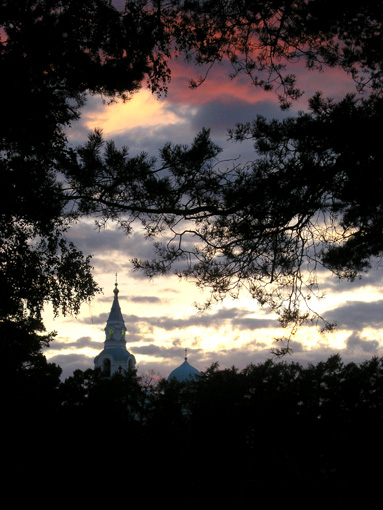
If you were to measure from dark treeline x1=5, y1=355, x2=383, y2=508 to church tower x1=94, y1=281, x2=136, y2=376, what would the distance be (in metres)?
36.5

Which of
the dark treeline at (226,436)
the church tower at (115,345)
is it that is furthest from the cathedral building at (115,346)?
the dark treeline at (226,436)

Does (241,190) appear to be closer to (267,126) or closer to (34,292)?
(267,126)

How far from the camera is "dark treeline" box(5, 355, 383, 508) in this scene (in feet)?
22.7

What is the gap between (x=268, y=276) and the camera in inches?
258

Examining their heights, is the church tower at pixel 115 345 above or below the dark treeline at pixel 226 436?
above

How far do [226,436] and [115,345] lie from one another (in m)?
38.3

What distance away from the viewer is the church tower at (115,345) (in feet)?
144

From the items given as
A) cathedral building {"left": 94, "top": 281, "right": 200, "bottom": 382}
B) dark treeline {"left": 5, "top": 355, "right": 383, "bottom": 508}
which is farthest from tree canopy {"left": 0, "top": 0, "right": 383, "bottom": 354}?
cathedral building {"left": 94, "top": 281, "right": 200, "bottom": 382}

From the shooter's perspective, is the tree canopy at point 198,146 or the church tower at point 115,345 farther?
the church tower at point 115,345

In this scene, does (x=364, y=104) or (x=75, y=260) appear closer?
(x=364, y=104)

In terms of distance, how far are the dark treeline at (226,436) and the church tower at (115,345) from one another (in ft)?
120

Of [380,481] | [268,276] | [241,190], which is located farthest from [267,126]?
[380,481]

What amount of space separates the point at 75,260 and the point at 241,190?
3.06 meters

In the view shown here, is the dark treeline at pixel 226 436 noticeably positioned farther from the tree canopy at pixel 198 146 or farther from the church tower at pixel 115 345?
the church tower at pixel 115 345
